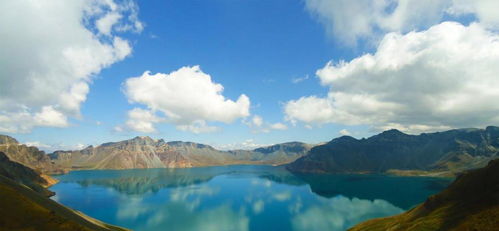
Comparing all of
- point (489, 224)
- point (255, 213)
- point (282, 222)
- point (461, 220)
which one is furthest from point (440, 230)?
point (255, 213)

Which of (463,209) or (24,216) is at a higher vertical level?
(24,216)

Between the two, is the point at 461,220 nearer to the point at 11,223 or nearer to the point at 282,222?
the point at 282,222

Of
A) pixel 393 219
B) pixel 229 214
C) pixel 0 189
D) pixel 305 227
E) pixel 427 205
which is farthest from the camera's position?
pixel 229 214

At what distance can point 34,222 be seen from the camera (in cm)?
8219

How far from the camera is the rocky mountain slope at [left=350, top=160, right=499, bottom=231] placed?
84.4m

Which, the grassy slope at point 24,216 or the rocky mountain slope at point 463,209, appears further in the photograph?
the rocky mountain slope at point 463,209

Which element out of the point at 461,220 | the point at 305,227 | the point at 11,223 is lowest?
the point at 305,227

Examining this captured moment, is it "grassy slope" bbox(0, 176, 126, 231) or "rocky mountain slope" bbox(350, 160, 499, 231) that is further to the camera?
"rocky mountain slope" bbox(350, 160, 499, 231)

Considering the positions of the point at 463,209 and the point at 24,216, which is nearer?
the point at 24,216

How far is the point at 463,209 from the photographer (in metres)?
101

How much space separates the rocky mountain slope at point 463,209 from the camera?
→ 84.4 m

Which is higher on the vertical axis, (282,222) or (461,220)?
(461,220)

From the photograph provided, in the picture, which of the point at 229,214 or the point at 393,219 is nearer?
the point at 393,219

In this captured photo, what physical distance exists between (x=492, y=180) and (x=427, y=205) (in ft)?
88.7
